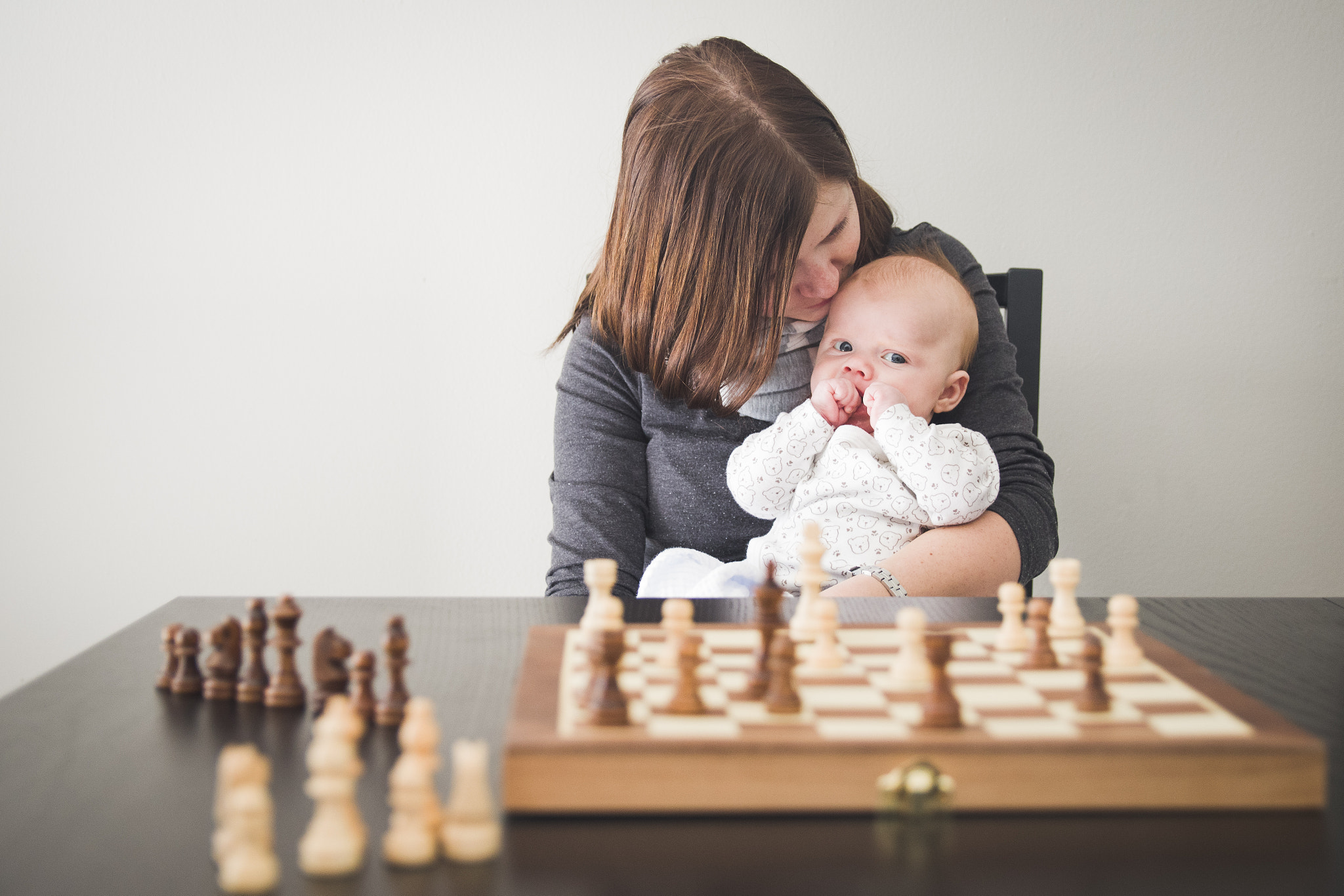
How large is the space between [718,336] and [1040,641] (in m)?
0.75

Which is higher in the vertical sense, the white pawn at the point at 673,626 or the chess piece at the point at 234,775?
the white pawn at the point at 673,626

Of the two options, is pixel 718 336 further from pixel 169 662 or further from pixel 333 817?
pixel 333 817

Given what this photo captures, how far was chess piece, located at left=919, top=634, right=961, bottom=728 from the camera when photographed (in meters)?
0.60

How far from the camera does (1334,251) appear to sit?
7.16 feet

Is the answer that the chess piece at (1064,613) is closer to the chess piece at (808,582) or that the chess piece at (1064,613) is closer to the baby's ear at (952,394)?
the chess piece at (808,582)

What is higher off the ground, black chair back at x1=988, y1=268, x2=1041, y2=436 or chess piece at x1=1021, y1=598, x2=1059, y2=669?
black chair back at x1=988, y1=268, x2=1041, y2=436

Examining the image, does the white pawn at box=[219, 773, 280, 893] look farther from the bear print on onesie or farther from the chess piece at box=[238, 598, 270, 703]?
the bear print on onesie

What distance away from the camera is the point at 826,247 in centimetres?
146

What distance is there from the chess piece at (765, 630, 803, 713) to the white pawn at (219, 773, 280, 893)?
283mm

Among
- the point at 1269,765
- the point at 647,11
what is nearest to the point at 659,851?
the point at 1269,765

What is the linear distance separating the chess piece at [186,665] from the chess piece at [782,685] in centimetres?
44

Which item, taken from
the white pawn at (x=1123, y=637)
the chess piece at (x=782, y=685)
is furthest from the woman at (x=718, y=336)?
the chess piece at (x=782, y=685)

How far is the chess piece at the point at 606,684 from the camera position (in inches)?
23.5

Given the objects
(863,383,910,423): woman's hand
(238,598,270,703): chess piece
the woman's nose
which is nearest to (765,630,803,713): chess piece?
(238,598,270,703): chess piece
